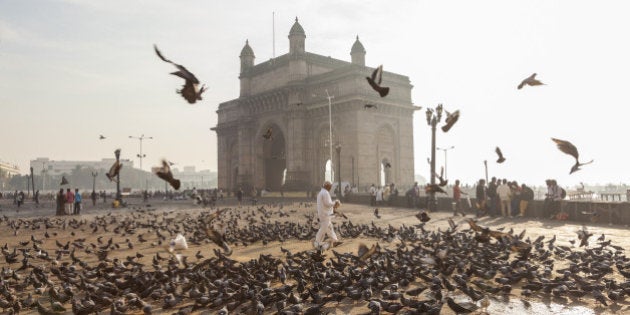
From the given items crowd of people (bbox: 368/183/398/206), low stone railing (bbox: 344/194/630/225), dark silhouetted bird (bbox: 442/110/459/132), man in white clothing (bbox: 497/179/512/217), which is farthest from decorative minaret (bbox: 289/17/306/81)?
dark silhouetted bird (bbox: 442/110/459/132)

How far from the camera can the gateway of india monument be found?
46438mm

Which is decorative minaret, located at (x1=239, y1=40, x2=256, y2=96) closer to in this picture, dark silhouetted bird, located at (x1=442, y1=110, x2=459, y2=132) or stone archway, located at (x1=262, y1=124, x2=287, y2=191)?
stone archway, located at (x1=262, y1=124, x2=287, y2=191)

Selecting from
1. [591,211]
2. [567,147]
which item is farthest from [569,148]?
[591,211]

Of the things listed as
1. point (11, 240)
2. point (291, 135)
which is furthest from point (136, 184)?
point (11, 240)

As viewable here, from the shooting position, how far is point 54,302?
6500mm

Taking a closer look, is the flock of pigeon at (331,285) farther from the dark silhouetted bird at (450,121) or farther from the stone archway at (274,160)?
the stone archway at (274,160)

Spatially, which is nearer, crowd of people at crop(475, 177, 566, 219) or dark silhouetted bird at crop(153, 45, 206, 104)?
dark silhouetted bird at crop(153, 45, 206, 104)

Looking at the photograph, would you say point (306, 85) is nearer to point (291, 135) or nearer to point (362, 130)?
point (291, 135)

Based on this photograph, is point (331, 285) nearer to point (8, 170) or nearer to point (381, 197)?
point (381, 197)

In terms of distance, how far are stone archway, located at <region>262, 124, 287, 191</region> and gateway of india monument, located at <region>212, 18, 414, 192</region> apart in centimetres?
13

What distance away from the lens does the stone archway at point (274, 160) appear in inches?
→ 2325

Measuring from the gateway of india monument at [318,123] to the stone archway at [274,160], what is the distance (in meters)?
0.13

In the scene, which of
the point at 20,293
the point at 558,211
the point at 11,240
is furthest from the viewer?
the point at 558,211

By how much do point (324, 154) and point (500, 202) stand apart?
30427 millimetres
